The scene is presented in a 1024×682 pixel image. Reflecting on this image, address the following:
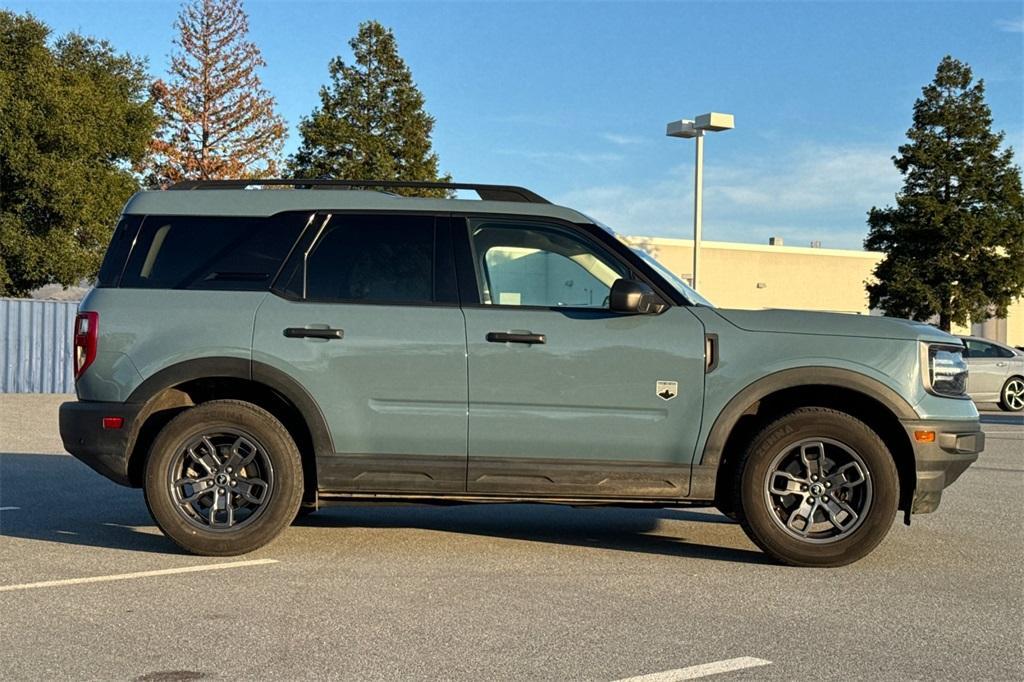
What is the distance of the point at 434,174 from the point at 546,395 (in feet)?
90.9

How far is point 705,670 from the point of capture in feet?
14.6

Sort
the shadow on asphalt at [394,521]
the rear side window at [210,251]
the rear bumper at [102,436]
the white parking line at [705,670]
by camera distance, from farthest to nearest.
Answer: the shadow on asphalt at [394,521] < the rear side window at [210,251] < the rear bumper at [102,436] < the white parking line at [705,670]

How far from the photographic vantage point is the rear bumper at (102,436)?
657cm

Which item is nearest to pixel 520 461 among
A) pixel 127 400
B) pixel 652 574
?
pixel 652 574

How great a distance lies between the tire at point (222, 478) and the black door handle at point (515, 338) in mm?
1302

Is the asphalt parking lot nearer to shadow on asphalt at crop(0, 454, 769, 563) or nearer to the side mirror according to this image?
shadow on asphalt at crop(0, 454, 769, 563)

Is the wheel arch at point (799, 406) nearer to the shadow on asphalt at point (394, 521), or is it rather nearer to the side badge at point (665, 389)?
the side badge at point (665, 389)

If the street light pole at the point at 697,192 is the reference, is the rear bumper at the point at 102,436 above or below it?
below

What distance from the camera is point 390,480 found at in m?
6.52

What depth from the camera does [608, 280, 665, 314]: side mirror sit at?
20.7ft

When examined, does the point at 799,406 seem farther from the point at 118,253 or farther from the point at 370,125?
the point at 370,125

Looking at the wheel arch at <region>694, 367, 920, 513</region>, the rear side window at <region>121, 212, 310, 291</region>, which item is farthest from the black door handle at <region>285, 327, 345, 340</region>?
the wheel arch at <region>694, 367, 920, 513</region>

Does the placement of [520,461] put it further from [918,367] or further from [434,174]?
[434,174]

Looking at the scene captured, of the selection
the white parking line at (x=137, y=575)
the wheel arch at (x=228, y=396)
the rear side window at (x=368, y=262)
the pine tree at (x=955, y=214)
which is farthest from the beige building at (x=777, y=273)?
the white parking line at (x=137, y=575)
